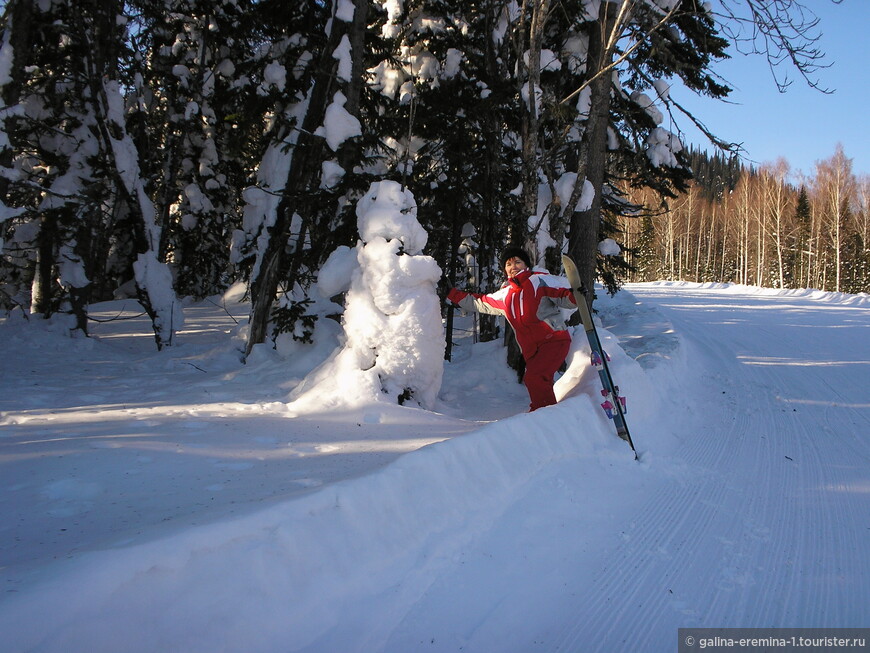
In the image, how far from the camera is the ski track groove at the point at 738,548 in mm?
2732

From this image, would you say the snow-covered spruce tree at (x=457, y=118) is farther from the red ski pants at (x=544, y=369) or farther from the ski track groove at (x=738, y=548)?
the ski track groove at (x=738, y=548)

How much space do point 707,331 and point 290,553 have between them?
13110 millimetres

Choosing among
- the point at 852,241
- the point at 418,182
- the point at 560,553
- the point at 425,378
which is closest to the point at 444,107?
the point at 418,182

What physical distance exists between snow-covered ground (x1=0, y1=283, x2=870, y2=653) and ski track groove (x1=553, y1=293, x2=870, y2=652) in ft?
0.06

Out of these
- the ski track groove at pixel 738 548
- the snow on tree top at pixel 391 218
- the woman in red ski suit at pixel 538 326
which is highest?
the snow on tree top at pixel 391 218

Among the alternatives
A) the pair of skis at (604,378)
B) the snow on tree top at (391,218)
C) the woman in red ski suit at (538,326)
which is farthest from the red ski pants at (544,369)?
the snow on tree top at (391,218)

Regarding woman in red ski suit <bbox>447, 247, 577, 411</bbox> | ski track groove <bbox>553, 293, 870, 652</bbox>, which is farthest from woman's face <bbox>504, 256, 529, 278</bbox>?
ski track groove <bbox>553, 293, 870, 652</bbox>

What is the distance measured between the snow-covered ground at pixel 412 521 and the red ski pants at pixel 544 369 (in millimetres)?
295

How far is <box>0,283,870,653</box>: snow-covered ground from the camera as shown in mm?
2129

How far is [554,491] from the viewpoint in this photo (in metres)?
3.84

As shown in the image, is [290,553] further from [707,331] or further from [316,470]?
[707,331]

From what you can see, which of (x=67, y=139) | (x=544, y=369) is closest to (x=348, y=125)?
(x=544, y=369)

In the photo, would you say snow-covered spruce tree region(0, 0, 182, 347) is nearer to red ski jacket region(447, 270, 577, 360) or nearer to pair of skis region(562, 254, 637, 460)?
red ski jacket region(447, 270, 577, 360)

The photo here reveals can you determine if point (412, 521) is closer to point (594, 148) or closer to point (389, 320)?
point (389, 320)
